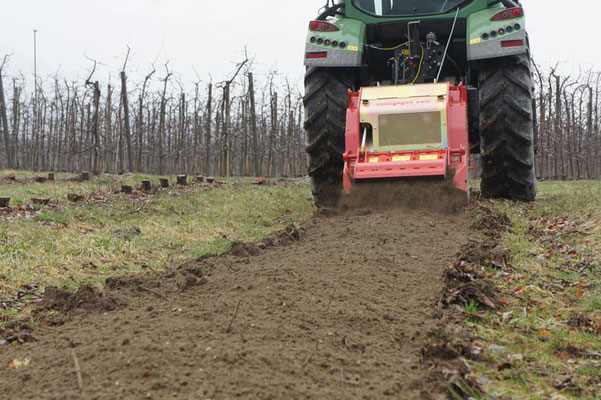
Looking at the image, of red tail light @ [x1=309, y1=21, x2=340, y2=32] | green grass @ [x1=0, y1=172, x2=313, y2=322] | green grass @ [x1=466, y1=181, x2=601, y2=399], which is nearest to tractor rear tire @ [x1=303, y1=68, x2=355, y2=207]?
red tail light @ [x1=309, y1=21, x2=340, y2=32]

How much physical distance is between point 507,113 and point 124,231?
189 inches

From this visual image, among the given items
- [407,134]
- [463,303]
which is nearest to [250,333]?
[463,303]

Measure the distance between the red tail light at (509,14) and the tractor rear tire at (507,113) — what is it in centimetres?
49

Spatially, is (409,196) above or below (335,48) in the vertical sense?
below

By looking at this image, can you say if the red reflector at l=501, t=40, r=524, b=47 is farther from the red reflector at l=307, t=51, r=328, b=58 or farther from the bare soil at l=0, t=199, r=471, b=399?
the bare soil at l=0, t=199, r=471, b=399

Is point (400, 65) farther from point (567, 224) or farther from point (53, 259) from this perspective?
point (53, 259)

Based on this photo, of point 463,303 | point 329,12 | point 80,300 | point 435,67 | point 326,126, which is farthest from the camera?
point 329,12

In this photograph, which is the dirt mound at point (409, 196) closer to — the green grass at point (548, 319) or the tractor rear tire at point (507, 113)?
the green grass at point (548, 319)

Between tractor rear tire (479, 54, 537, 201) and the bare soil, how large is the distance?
9.15 ft

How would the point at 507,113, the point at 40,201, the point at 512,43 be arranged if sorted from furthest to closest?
the point at 40,201, the point at 507,113, the point at 512,43

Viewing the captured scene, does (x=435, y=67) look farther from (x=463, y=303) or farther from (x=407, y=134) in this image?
(x=463, y=303)

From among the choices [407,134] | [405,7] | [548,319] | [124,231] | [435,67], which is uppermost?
[405,7]

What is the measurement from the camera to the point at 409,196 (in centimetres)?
661

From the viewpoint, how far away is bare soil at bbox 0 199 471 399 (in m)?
2.34
